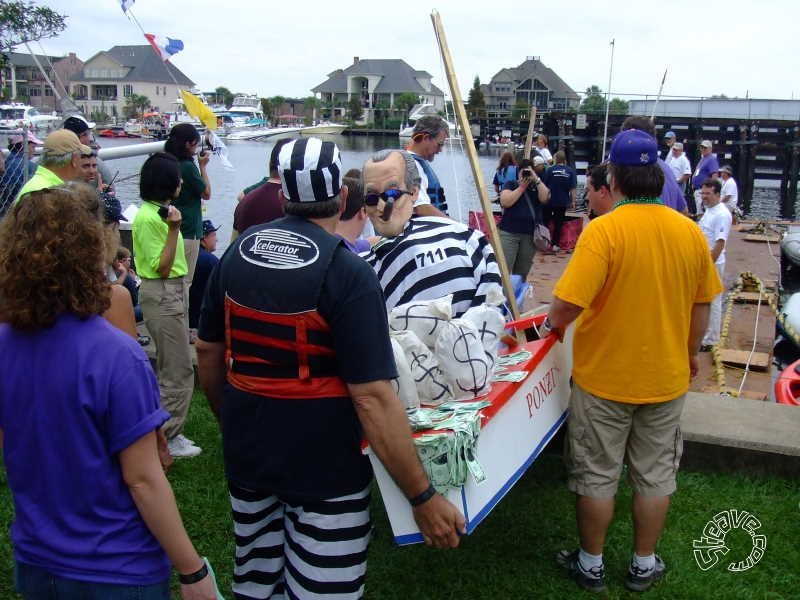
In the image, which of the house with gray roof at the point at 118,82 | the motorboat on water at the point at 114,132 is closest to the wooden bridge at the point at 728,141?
the motorboat on water at the point at 114,132

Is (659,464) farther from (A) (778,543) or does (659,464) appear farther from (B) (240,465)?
(B) (240,465)

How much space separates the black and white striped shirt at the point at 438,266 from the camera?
3006 millimetres

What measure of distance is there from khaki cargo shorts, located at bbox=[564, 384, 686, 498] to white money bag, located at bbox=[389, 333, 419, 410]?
3.49 ft

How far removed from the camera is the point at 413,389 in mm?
2455

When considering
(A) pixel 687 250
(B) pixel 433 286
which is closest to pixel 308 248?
(B) pixel 433 286

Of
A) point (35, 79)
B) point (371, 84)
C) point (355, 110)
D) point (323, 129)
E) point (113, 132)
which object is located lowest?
point (113, 132)

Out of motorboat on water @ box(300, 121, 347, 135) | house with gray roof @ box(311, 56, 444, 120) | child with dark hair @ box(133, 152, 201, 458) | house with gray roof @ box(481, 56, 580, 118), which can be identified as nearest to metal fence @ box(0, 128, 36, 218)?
child with dark hair @ box(133, 152, 201, 458)

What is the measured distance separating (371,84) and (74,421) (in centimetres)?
10744

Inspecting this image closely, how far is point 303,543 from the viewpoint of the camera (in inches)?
86.8

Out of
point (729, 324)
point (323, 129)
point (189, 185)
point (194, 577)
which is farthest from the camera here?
point (323, 129)

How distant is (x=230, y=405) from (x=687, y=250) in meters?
2.00

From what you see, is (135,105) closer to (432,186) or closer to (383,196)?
(432,186)

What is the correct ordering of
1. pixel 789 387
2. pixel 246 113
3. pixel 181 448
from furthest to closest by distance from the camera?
pixel 246 113
pixel 789 387
pixel 181 448

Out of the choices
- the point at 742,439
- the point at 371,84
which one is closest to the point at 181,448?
the point at 742,439
